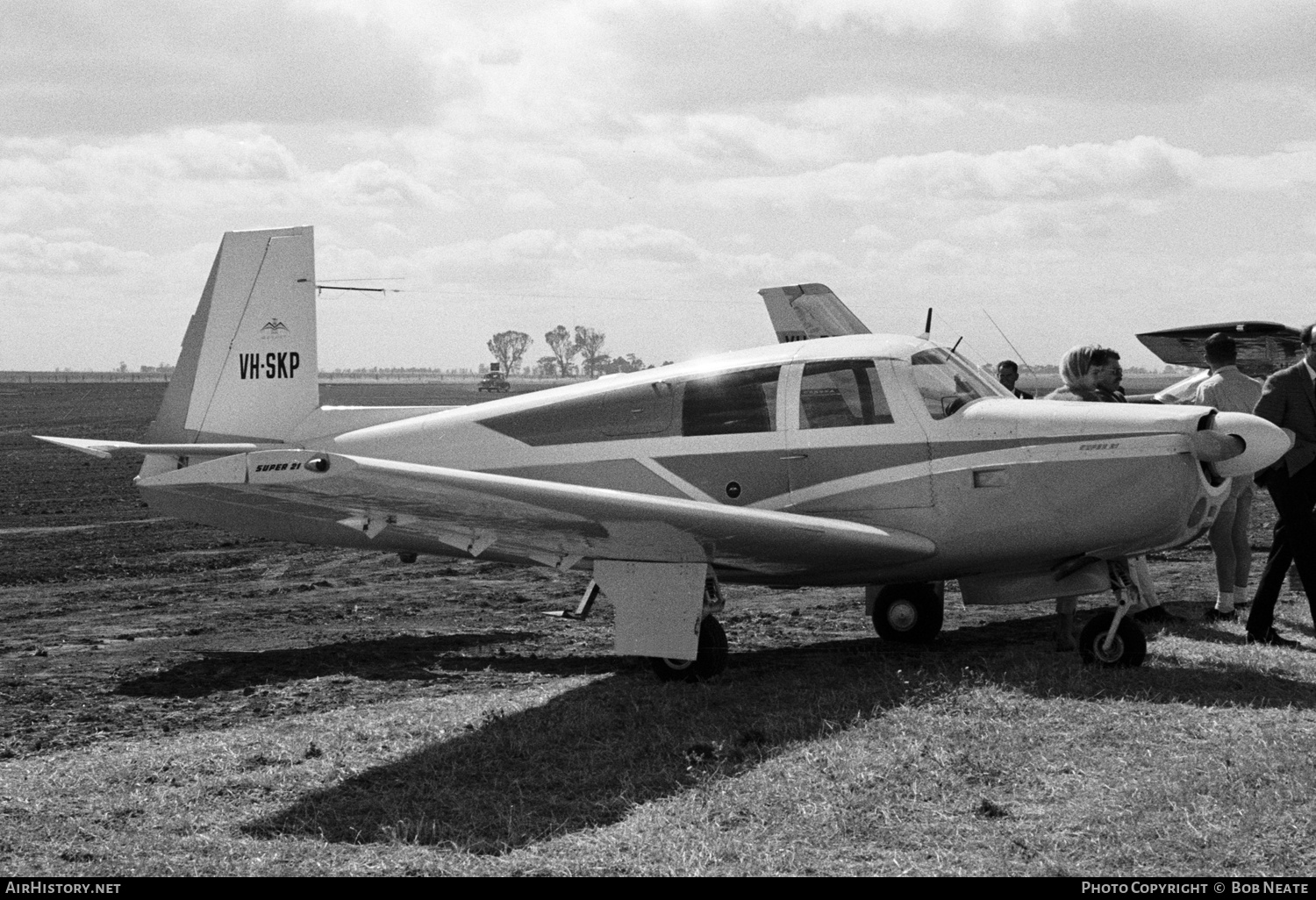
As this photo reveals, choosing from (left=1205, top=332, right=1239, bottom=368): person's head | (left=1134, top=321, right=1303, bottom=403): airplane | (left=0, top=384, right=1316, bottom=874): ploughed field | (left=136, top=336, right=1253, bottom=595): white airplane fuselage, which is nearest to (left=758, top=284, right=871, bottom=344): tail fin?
(left=1134, top=321, right=1303, bottom=403): airplane

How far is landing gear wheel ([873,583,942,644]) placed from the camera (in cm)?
959

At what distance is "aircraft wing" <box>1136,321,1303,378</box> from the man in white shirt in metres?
5.91

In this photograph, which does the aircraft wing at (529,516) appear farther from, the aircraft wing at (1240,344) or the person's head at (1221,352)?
the aircraft wing at (1240,344)

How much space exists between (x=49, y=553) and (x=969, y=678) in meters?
11.3

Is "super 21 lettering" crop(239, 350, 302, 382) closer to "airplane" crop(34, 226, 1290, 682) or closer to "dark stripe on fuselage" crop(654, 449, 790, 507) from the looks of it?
"airplane" crop(34, 226, 1290, 682)

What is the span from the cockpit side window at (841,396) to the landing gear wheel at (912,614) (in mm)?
1669

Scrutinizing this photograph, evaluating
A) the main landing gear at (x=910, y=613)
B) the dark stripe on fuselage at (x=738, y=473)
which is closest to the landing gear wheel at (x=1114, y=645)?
the main landing gear at (x=910, y=613)

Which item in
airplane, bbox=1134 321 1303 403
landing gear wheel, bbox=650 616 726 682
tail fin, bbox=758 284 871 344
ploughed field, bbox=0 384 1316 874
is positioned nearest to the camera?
ploughed field, bbox=0 384 1316 874

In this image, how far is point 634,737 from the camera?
22.2ft

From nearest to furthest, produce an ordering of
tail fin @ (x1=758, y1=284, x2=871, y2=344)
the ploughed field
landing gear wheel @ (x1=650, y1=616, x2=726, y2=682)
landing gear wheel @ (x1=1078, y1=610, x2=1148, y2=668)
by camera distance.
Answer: the ploughed field → landing gear wheel @ (x1=1078, y1=610, x2=1148, y2=668) → landing gear wheel @ (x1=650, y1=616, x2=726, y2=682) → tail fin @ (x1=758, y1=284, x2=871, y2=344)

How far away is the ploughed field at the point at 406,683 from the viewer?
547cm

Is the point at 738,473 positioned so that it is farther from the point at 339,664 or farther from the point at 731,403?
the point at 339,664

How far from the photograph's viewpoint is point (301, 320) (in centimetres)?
1057
